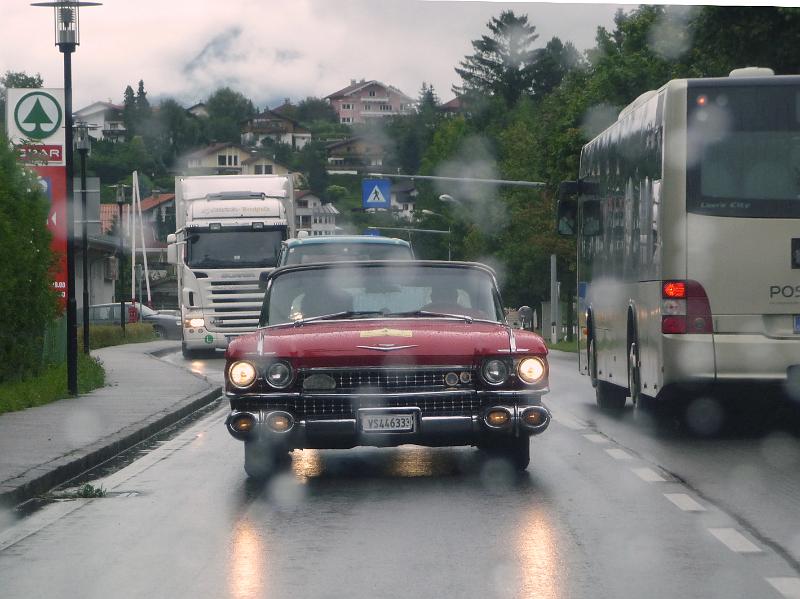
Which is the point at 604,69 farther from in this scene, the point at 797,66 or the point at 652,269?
the point at 652,269

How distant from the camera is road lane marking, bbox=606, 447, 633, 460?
532 inches

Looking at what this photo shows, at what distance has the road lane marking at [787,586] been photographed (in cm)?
733

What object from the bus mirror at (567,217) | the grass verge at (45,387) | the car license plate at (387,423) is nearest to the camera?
the car license plate at (387,423)

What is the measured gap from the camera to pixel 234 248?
33938 mm

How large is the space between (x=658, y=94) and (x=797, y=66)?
18.1 m

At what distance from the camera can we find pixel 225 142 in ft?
513

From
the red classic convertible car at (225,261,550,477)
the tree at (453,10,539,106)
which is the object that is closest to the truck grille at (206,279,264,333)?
the red classic convertible car at (225,261,550,477)

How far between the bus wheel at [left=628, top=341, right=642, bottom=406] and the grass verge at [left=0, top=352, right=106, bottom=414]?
271 inches

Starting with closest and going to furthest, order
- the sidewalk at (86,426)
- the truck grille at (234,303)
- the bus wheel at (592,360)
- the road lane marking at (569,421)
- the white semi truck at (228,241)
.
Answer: the sidewalk at (86,426)
the road lane marking at (569,421)
the bus wheel at (592,360)
the white semi truck at (228,241)
the truck grille at (234,303)

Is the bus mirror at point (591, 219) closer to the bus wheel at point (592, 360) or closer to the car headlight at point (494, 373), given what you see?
the bus wheel at point (592, 360)

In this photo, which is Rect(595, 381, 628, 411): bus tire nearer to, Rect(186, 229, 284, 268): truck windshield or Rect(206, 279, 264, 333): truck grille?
Rect(186, 229, 284, 268): truck windshield

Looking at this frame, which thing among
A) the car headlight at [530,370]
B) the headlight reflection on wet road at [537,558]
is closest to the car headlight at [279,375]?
the car headlight at [530,370]

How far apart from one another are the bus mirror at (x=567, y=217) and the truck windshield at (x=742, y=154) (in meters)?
7.14

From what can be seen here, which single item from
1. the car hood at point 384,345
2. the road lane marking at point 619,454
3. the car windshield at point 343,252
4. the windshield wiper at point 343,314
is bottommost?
the road lane marking at point 619,454
